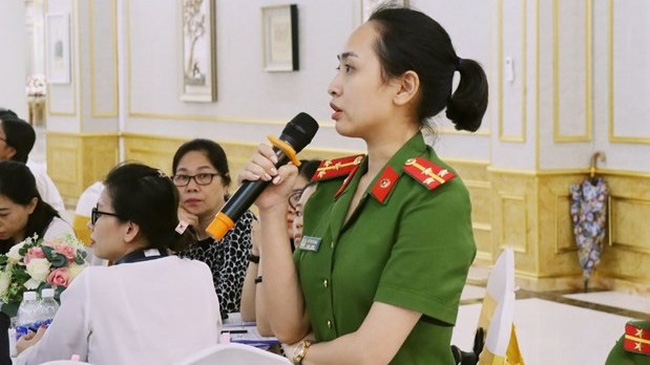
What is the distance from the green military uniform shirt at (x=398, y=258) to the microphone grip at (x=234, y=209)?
0.21 metres

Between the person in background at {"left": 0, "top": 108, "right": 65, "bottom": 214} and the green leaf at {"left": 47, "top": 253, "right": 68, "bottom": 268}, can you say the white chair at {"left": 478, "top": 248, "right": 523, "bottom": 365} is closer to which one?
the green leaf at {"left": 47, "top": 253, "right": 68, "bottom": 268}

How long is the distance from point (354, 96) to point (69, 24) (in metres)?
13.3

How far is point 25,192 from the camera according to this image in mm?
4969

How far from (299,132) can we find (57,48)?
1354cm

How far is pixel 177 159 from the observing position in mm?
5188

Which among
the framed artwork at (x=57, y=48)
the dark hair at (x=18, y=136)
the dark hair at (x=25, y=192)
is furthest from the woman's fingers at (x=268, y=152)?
the framed artwork at (x=57, y=48)

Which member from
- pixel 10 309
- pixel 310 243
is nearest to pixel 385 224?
pixel 310 243

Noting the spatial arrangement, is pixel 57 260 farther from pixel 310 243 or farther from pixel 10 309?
pixel 310 243

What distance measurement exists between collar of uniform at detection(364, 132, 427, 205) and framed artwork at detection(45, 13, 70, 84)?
1324 centimetres

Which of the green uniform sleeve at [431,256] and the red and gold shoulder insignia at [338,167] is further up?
the red and gold shoulder insignia at [338,167]

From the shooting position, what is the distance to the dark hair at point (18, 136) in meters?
6.68

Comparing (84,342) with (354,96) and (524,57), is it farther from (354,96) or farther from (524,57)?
(524,57)

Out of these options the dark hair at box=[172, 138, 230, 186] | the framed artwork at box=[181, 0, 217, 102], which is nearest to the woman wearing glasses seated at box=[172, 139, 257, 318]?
the dark hair at box=[172, 138, 230, 186]

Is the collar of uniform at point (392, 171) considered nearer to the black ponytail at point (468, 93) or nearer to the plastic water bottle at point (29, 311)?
the black ponytail at point (468, 93)
